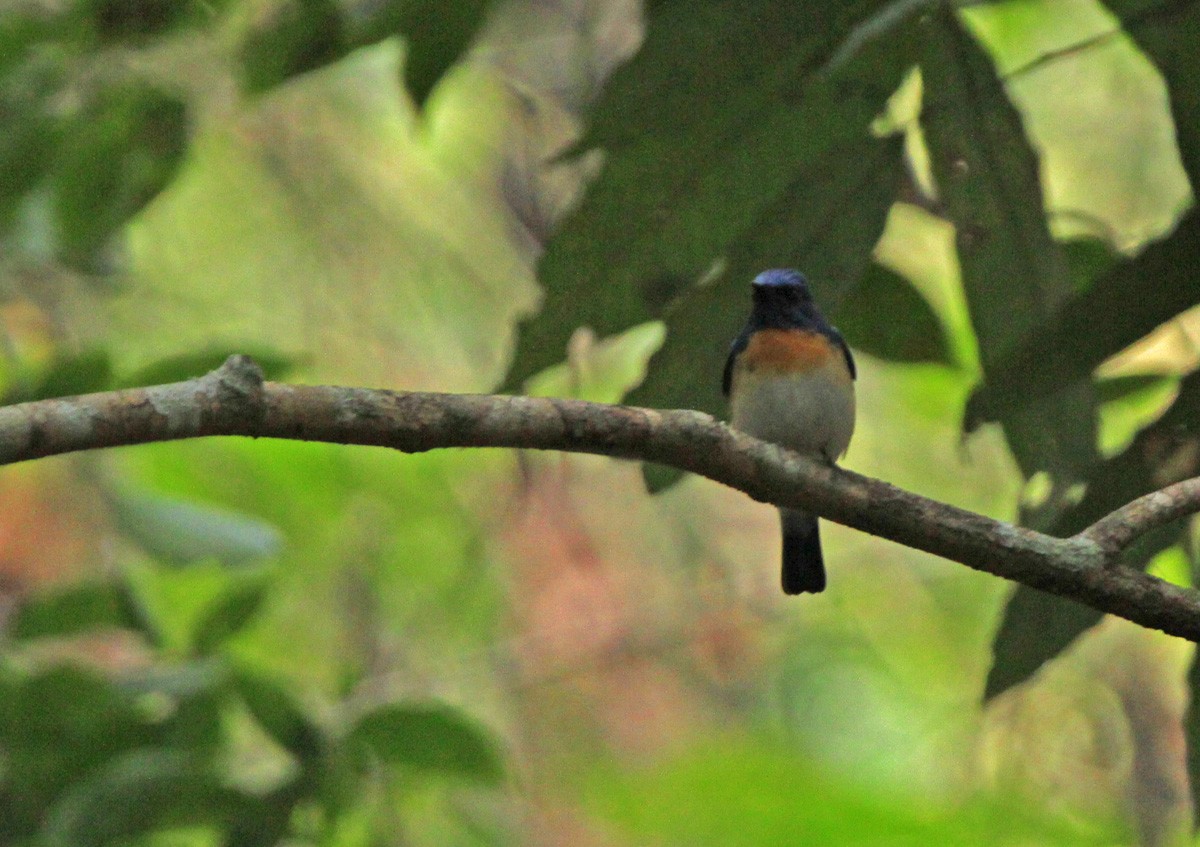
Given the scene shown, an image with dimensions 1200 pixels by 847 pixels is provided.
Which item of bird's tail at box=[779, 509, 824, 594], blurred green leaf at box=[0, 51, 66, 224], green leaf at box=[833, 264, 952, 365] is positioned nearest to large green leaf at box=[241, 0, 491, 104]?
blurred green leaf at box=[0, 51, 66, 224]

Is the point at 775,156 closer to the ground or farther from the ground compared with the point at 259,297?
farther from the ground

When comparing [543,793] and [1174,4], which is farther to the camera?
[543,793]

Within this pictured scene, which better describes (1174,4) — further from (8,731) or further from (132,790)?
(8,731)

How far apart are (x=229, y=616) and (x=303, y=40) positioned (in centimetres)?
132

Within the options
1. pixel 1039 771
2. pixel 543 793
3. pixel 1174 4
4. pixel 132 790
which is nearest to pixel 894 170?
pixel 1174 4

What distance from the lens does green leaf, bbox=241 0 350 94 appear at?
3.32 meters

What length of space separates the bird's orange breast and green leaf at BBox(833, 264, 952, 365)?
357mm

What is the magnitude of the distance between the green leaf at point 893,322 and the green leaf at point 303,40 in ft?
4.31

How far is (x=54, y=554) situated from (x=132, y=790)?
3.12 meters

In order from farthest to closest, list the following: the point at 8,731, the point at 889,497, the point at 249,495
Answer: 1. the point at 249,495
2. the point at 8,731
3. the point at 889,497

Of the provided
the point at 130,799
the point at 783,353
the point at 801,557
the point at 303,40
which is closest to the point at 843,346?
the point at 783,353

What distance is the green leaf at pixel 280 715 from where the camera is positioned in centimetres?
333

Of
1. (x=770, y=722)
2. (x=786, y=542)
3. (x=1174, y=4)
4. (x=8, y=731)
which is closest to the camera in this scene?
(x=1174, y=4)

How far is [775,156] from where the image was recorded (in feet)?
10.8
